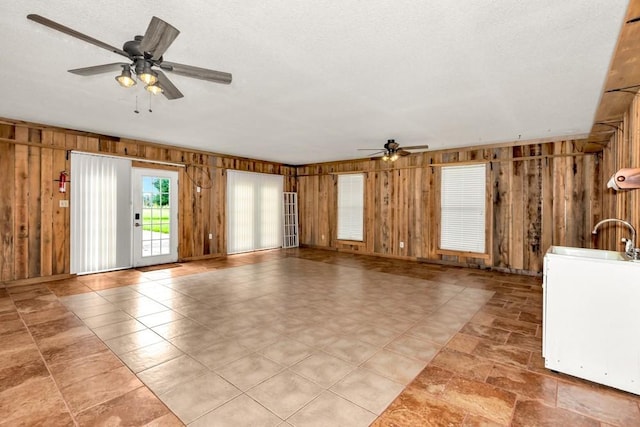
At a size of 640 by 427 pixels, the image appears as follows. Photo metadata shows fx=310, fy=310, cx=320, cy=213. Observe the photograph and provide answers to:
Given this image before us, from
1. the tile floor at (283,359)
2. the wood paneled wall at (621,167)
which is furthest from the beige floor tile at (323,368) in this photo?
the wood paneled wall at (621,167)

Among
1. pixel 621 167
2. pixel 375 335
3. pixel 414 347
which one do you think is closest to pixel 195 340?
pixel 375 335

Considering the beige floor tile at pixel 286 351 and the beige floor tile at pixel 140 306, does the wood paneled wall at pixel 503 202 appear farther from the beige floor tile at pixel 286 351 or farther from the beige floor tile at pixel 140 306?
the beige floor tile at pixel 140 306

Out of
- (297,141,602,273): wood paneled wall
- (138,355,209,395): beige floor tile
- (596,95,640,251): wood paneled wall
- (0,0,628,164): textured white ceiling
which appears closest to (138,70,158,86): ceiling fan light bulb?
(0,0,628,164): textured white ceiling

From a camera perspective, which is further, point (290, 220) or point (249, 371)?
point (290, 220)

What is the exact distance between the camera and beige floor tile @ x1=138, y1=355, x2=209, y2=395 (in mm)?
2283

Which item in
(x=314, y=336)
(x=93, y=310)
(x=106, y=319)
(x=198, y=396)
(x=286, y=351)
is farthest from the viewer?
(x=93, y=310)

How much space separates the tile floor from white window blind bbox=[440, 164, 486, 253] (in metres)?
1.93

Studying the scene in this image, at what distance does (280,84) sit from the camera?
11.1 ft

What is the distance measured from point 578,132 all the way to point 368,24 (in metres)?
5.17

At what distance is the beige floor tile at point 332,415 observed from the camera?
1.90 metres

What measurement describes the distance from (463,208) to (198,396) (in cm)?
634

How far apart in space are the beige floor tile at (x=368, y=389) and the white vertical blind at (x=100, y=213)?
5.68m

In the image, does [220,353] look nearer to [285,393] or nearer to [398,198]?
[285,393]

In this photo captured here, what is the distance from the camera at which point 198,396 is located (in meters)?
2.15
